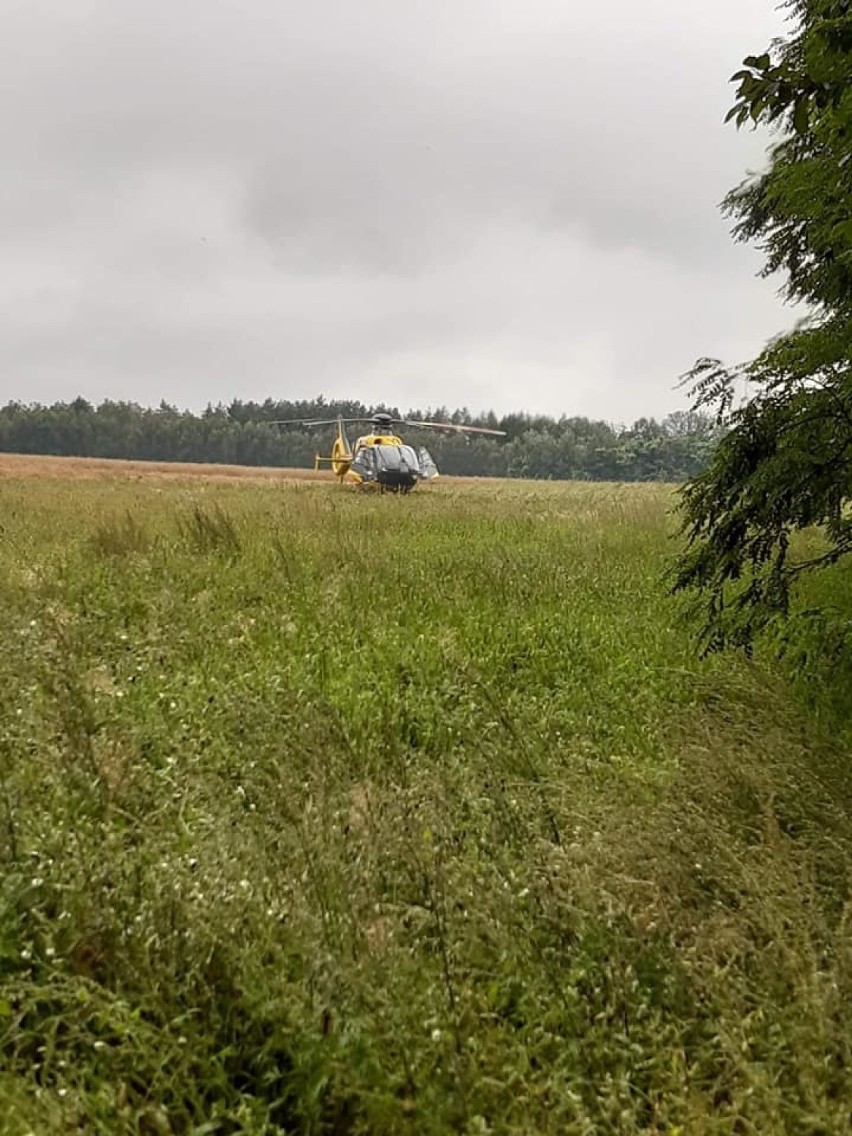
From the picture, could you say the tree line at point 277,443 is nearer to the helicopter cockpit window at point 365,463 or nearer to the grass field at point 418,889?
the helicopter cockpit window at point 365,463

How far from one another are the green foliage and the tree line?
67913 mm

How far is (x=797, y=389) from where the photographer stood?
3174 millimetres

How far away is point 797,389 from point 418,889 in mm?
2810

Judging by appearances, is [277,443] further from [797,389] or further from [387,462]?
[797,389]

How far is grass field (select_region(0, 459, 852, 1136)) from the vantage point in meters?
1.72

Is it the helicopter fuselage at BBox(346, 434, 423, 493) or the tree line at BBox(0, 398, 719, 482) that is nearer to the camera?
the helicopter fuselage at BBox(346, 434, 423, 493)

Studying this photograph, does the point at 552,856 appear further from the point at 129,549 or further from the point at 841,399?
the point at 129,549

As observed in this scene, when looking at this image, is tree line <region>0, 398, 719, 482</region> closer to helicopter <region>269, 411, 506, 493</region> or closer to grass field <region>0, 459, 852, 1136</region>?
helicopter <region>269, 411, 506, 493</region>

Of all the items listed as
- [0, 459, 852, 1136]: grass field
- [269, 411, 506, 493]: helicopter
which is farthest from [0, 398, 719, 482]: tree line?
[0, 459, 852, 1136]: grass field

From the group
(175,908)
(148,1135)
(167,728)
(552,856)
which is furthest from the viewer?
(167,728)

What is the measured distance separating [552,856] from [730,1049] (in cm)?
83

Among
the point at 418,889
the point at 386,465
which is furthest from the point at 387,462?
the point at 418,889

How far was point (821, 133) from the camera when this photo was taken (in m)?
2.74

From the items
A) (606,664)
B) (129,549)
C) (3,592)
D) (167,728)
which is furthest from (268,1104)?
(129,549)
